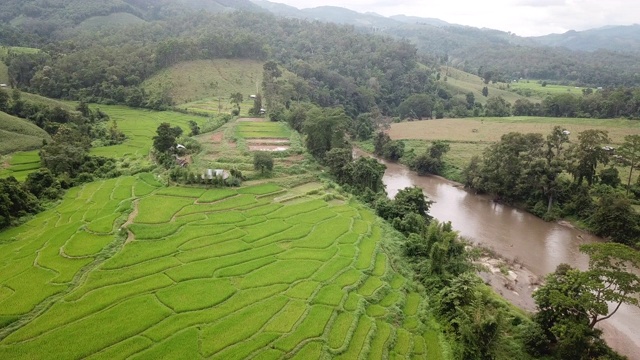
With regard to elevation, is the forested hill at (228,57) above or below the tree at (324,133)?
above

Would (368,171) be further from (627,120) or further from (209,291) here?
(627,120)

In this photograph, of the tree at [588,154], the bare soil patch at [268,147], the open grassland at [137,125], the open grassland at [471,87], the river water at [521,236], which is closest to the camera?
the river water at [521,236]

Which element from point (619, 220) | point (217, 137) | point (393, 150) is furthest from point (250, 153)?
point (619, 220)

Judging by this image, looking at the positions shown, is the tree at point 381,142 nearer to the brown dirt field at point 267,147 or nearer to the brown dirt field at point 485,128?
the brown dirt field at point 485,128

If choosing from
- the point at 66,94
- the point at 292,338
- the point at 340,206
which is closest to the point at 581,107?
the point at 340,206

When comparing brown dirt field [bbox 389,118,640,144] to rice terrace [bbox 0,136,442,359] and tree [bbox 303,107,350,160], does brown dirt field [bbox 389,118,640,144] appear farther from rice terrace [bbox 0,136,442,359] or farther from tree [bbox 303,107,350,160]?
rice terrace [bbox 0,136,442,359]

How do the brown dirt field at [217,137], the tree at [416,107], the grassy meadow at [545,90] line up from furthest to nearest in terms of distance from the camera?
the grassy meadow at [545,90], the tree at [416,107], the brown dirt field at [217,137]

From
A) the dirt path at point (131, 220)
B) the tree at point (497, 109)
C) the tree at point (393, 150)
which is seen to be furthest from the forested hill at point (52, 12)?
the tree at point (497, 109)
